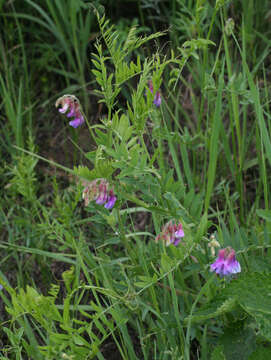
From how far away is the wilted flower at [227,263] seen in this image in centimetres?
113

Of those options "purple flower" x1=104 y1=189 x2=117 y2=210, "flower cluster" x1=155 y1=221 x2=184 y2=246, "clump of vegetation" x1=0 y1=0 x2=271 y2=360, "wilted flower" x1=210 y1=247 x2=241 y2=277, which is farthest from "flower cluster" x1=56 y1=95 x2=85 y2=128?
"wilted flower" x1=210 y1=247 x2=241 y2=277

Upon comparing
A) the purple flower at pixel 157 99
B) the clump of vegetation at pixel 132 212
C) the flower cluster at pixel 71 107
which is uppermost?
the flower cluster at pixel 71 107

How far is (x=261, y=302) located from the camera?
3.57ft

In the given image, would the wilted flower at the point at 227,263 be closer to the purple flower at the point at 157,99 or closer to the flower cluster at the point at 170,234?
the flower cluster at the point at 170,234

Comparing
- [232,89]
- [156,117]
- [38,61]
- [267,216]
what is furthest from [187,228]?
[38,61]

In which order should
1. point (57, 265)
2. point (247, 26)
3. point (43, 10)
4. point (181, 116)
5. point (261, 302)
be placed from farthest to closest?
point (43, 10) → point (181, 116) → point (247, 26) → point (57, 265) → point (261, 302)

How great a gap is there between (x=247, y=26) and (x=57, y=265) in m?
1.21

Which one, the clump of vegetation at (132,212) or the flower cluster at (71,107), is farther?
the flower cluster at (71,107)

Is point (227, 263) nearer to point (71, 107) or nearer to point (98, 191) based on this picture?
point (98, 191)

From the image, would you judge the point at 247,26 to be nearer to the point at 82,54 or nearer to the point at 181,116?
the point at 181,116

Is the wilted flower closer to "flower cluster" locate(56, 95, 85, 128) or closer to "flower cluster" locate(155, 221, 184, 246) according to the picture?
"flower cluster" locate(155, 221, 184, 246)

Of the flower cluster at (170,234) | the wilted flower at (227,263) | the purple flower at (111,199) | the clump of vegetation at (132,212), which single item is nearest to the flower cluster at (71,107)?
the clump of vegetation at (132,212)

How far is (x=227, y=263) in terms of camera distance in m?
1.13

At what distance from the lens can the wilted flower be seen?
3.71 feet
